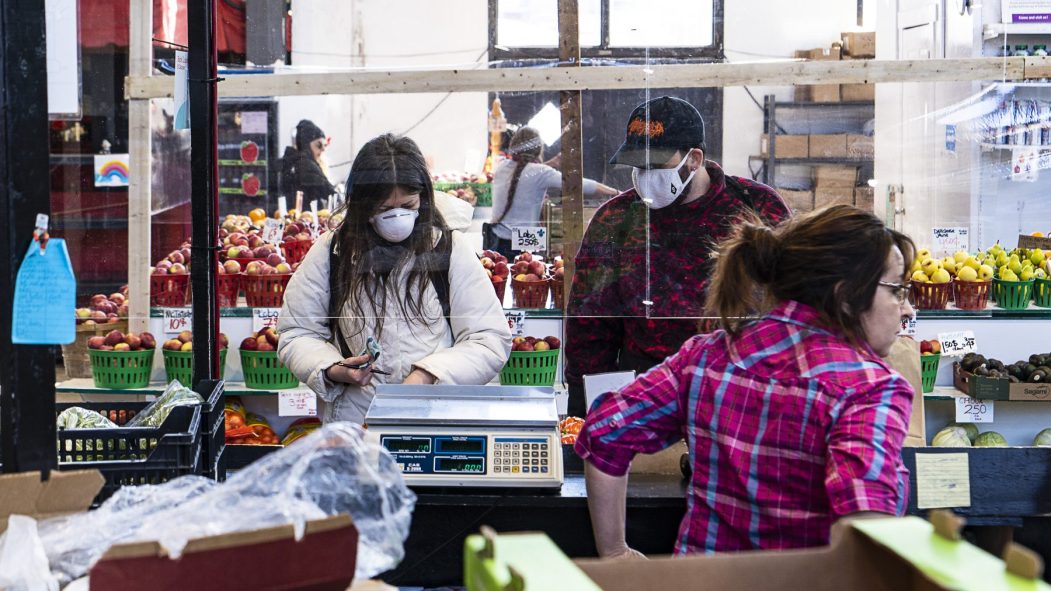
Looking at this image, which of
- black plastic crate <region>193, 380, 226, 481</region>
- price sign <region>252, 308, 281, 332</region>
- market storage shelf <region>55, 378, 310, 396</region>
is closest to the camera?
black plastic crate <region>193, 380, 226, 481</region>

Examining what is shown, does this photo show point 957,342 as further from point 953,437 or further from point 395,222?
point 395,222

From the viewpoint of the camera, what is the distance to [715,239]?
312 cm

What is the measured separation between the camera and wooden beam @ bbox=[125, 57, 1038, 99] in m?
3.18

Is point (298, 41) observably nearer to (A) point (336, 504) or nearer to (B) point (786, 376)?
(B) point (786, 376)

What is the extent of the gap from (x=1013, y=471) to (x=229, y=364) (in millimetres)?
2966

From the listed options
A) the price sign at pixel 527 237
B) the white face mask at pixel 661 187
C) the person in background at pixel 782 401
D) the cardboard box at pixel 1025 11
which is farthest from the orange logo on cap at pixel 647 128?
the cardboard box at pixel 1025 11

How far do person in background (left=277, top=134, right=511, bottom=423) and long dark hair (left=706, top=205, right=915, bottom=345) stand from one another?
122 cm

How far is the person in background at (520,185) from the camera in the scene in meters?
3.28

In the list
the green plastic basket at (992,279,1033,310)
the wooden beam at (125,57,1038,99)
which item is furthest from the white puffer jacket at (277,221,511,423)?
the green plastic basket at (992,279,1033,310)

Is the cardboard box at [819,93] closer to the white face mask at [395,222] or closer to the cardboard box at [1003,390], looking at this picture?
the white face mask at [395,222]

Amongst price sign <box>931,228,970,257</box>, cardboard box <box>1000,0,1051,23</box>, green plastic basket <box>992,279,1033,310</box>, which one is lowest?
green plastic basket <box>992,279,1033,310</box>

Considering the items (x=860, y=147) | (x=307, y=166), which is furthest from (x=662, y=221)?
(x=307, y=166)

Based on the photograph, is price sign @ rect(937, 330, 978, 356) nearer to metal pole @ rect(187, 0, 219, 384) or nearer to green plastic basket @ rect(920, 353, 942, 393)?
green plastic basket @ rect(920, 353, 942, 393)

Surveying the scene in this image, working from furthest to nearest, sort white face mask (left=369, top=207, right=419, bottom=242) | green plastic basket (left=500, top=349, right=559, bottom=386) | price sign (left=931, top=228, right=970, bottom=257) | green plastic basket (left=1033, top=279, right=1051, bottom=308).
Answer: green plastic basket (left=1033, top=279, right=1051, bottom=308)
green plastic basket (left=500, top=349, right=559, bottom=386)
price sign (left=931, top=228, right=970, bottom=257)
white face mask (left=369, top=207, right=419, bottom=242)
